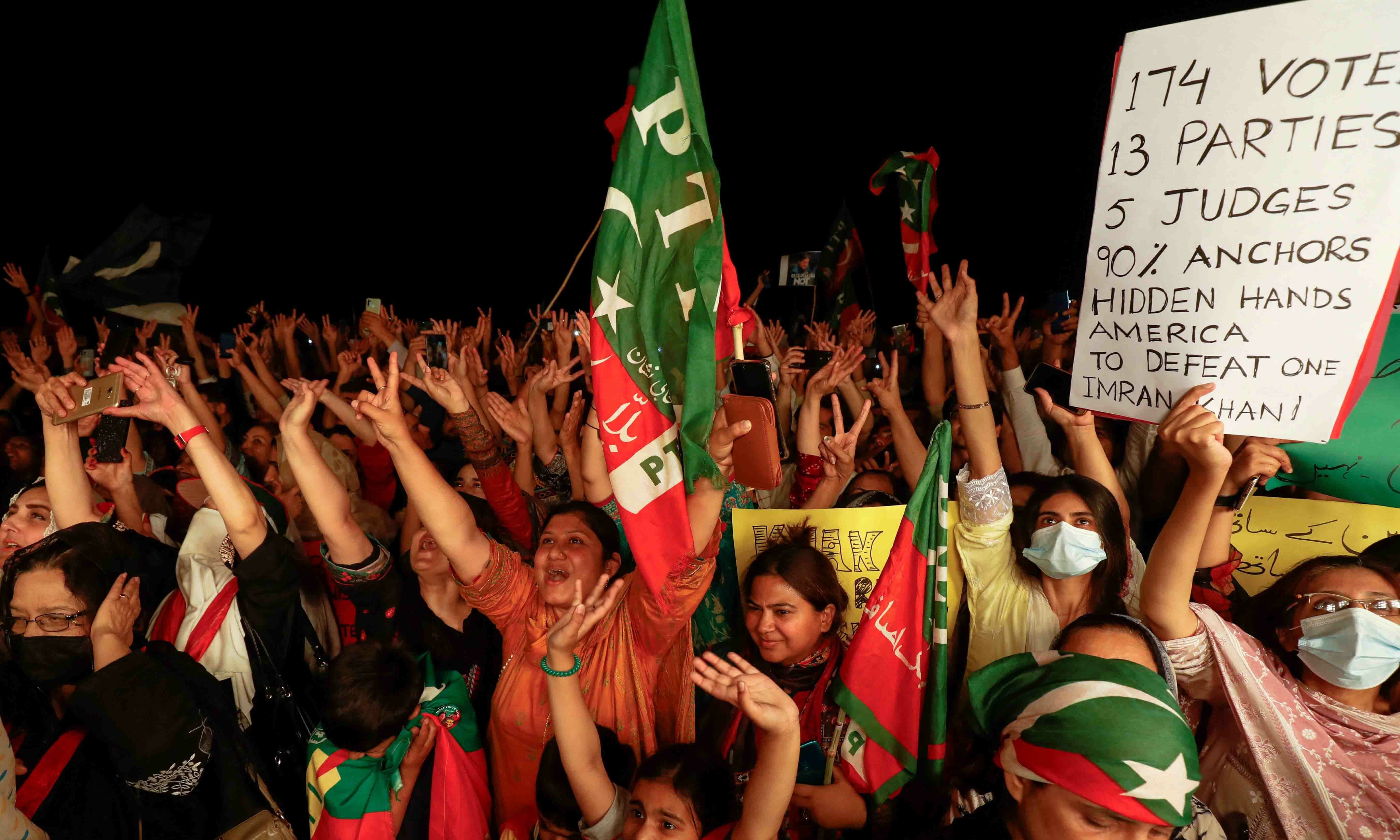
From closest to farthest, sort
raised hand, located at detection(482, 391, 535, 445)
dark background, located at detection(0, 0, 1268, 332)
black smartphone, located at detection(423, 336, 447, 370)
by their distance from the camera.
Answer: raised hand, located at detection(482, 391, 535, 445) → black smartphone, located at detection(423, 336, 447, 370) → dark background, located at detection(0, 0, 1268, 332)

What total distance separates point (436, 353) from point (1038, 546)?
5975 millimetres

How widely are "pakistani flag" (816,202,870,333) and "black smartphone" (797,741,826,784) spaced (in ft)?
A: 13.8

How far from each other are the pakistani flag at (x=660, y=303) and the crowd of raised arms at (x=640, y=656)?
66mm

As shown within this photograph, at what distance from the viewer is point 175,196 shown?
8.95 meters

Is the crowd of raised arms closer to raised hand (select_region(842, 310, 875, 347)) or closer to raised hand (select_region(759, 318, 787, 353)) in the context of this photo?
raised hand (select_region(759, 318, 787, 353))

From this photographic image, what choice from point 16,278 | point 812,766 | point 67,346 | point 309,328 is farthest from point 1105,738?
point 16,278

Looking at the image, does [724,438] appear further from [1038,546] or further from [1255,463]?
[1255,463]

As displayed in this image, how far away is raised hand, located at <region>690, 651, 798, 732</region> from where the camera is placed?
147 cm

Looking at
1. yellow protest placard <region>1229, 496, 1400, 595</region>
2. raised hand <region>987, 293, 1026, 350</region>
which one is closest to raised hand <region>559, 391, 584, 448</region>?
raised hand <region>987, 293, 1026, 350</region>

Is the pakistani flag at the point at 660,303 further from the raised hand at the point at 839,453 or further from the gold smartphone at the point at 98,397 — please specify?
the gold smartphone at the point at 98,397

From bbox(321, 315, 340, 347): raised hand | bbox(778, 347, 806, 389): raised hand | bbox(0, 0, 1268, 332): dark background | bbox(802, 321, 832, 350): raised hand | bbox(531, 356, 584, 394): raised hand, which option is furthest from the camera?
bbox(0, 0, 1268, 332): dark background

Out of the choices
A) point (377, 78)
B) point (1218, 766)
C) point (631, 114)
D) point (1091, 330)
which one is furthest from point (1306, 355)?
point (377, 78)

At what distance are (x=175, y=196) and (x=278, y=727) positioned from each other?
30.5 ft

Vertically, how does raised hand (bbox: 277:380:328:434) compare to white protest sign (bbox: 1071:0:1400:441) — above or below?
below
